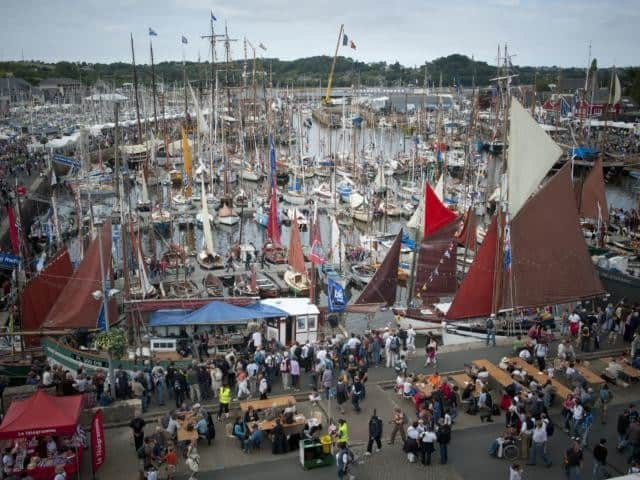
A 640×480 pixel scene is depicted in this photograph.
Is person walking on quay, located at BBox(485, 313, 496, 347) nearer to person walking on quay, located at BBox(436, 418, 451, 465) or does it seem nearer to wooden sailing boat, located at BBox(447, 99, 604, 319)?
wooden sailing boat, located at BBox(447, 99, 604, 319)

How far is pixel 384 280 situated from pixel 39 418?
15.7m

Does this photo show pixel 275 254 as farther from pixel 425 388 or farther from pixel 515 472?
pixel 515 472

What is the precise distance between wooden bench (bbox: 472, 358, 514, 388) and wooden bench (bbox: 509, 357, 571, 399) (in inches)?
24.6

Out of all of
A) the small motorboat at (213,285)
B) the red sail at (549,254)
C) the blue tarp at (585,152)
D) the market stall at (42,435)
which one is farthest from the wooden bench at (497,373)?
the blue tarp at (585,152)

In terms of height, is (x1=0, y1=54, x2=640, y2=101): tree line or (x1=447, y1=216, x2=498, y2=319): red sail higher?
(x1=0, y1=54, x2=640, y2=101): tree line

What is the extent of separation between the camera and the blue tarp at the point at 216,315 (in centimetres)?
2230

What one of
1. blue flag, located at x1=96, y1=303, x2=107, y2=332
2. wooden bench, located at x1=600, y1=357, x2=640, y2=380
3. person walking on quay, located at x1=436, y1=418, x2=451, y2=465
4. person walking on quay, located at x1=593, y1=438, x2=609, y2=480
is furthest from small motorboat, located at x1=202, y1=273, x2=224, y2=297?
person walking on quay, located at x1=593, y1=438, x2=609, y2=480

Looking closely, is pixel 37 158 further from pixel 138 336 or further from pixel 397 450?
pixel 397 450

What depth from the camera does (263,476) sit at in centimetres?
1429

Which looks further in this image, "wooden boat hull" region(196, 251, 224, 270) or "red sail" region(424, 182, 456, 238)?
"wooden boat hull" region(196, 251, 224, 270)

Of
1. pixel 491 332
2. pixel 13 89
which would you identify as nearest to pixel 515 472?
pixel 491 332

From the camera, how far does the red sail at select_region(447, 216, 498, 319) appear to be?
22.5m

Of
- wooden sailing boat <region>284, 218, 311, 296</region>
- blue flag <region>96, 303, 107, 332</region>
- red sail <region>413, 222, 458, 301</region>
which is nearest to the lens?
blue flag <region>96, 303, 107, 332</region>

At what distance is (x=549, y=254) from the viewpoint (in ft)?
74.9
